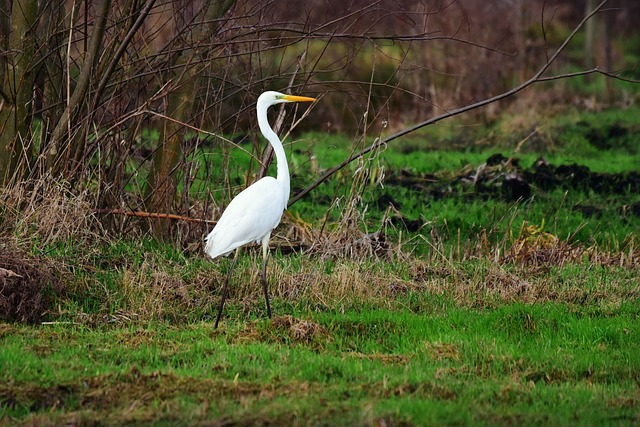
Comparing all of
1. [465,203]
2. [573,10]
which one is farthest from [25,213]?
[573,10]

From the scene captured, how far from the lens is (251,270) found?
786 cm

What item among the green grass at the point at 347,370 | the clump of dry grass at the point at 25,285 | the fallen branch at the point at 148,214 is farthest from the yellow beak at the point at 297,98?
the clump of dry grass at the point at 25,285

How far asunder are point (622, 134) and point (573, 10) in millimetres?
20261

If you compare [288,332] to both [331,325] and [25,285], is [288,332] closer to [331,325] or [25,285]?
[331,325]

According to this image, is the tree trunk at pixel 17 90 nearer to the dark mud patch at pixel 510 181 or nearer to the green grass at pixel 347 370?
the green grass at pixel 347 370

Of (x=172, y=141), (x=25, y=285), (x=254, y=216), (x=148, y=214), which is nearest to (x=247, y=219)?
(x=254, y=216)

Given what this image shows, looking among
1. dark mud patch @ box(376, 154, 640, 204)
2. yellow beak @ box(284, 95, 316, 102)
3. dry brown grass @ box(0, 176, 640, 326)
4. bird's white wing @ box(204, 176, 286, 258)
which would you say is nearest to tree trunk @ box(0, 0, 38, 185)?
dry brown grass @ box(0, 176, 640, 326)

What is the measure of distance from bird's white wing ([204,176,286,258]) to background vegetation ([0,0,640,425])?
1.47 ft

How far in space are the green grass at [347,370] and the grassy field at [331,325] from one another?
0.6 inches

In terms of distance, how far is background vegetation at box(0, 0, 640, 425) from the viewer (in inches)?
206

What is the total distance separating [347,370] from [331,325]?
1.09 m

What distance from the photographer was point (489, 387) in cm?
550

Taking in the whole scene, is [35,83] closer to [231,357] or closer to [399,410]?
[231,357]

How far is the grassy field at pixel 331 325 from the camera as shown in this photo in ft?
16.5
